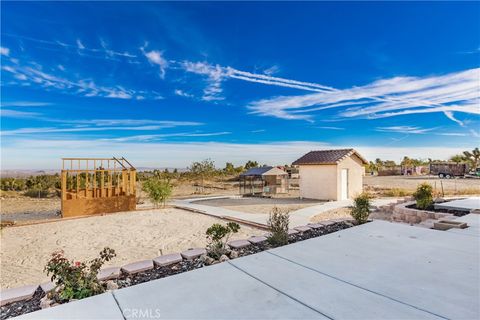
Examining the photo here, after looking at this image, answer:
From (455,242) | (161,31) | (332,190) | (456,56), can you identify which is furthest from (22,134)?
(456,56)

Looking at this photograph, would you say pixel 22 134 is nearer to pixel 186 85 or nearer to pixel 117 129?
pixel 117 129

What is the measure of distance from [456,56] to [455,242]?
36.8 ft

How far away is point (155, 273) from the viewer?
3547 millimetres

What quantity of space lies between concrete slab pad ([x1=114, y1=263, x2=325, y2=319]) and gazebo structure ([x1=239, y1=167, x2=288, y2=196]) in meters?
15.3

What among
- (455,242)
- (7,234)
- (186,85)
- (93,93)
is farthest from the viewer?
(186,85)

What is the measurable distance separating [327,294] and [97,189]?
12.5 m

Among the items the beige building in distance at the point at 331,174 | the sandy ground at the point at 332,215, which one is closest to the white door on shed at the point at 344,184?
the beige building in distance at the point at 331,174

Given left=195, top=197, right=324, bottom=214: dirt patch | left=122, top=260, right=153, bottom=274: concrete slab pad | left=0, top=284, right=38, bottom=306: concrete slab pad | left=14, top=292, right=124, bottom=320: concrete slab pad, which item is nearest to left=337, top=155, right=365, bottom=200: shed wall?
left=195, top=197, right=324, bottom=214: dirt patch

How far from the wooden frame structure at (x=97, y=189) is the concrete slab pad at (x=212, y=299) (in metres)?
10.4

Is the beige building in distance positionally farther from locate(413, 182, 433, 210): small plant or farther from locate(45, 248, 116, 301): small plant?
locate(45, 248, 116, 301): small plant

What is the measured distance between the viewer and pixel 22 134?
1546 cm

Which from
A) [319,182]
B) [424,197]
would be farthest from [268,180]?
[424,197]

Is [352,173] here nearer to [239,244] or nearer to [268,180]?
[268,180]

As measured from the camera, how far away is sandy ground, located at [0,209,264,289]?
18.8 feet
